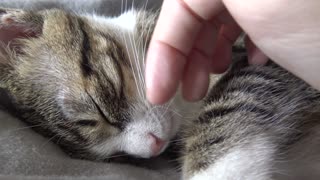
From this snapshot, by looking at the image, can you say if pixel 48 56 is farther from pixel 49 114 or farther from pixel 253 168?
pixel 253 168

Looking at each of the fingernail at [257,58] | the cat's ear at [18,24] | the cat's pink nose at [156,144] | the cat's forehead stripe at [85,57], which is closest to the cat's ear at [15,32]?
the cat's ear at [18,24]

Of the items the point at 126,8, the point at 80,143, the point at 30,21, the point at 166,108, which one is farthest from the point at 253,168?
the point at 126,8

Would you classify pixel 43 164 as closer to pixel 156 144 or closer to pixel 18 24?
pixel 156 144

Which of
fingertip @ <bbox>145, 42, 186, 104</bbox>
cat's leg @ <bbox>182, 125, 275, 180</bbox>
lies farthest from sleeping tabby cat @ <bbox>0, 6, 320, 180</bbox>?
fingertip @ <bbox>145, 42, 186, 104</bbox>

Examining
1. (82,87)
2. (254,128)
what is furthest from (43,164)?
(254,128)

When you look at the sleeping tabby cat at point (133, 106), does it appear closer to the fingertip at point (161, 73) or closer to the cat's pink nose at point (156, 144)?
the cat's pink nose at point (156, 144)

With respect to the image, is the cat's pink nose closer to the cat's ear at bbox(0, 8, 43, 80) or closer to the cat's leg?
the cat's leg
